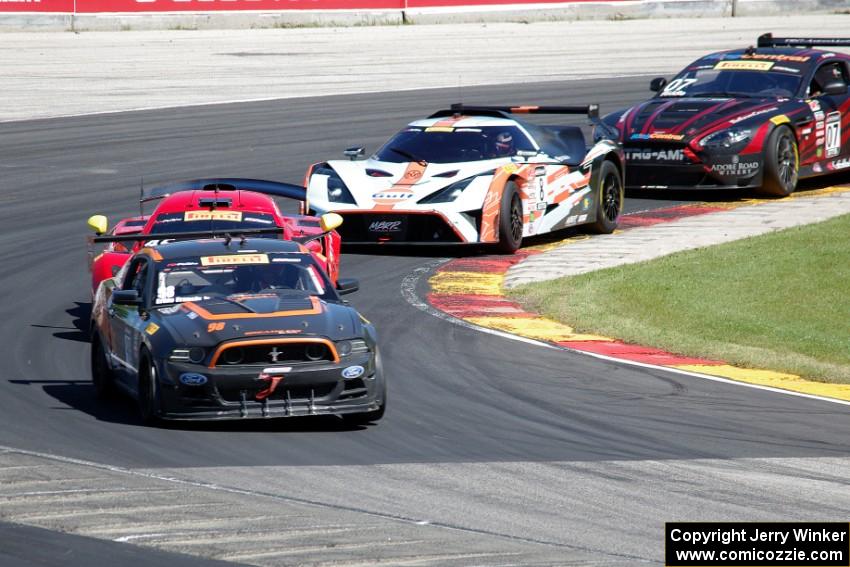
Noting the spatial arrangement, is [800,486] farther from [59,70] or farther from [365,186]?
[59,70]

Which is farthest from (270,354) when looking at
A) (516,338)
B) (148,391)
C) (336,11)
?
(336,11)

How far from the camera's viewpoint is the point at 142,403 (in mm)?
10453

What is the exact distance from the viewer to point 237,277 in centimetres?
1116

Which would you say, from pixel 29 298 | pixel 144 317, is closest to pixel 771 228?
pixel 29 298

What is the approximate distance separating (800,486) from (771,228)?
10.3 metres

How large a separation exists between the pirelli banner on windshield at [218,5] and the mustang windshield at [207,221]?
76.2 ft

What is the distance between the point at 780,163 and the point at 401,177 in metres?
5.93

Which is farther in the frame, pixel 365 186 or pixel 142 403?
pixel 365 186

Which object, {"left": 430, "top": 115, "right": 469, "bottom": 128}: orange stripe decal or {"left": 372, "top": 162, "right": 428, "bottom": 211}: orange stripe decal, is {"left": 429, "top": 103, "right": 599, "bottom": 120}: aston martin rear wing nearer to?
{"left": 430, "top": 115, "right": 469, "bottom": 128}: orange stripe decal

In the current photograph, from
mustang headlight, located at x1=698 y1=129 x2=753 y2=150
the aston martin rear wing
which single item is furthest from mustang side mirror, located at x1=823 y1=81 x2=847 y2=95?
the aston martin rear wing

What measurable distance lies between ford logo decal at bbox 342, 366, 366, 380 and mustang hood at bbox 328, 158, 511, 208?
6.76 metres

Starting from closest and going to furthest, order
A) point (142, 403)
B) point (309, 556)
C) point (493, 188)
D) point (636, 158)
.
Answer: point (309, 556) → point (142, 403) → point (493, 188) → point (636, 158)

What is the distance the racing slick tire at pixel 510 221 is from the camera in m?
17.1

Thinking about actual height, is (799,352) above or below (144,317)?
below
